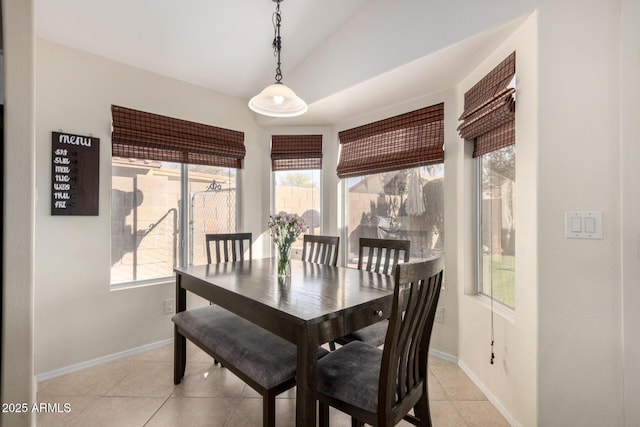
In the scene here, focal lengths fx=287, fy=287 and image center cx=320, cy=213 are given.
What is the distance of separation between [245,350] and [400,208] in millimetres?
2047

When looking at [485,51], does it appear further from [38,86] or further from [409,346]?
[38,86]

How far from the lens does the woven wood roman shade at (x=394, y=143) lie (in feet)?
8.66

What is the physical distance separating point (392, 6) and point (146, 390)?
3403 mm

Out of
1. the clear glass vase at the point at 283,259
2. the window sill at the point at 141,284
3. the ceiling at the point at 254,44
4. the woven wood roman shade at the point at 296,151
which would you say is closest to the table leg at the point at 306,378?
the clear glass vase at the point at 283,259

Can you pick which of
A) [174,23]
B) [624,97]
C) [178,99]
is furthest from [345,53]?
[624,97]

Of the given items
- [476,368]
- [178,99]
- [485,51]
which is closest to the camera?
[485,51]

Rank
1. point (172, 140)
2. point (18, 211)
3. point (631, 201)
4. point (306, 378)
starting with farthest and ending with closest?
point (172, 140) → point (631, 201) → point (306, 378) → point (18, 211)

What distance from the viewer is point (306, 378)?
1194mm

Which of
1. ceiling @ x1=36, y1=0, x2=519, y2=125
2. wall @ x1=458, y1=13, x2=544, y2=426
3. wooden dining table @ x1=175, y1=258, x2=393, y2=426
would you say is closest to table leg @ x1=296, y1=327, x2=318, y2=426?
wooden dining table @ x1=175, y1=258, x2=393, y2=426

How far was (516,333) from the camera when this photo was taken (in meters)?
1.72

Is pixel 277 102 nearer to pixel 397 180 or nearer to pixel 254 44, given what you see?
pixel 254 44

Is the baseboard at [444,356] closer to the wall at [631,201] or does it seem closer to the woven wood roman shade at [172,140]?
the wall at [631,201]

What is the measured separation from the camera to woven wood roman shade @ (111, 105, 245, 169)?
102 inches

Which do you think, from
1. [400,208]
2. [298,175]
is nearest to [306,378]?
[400,208]
